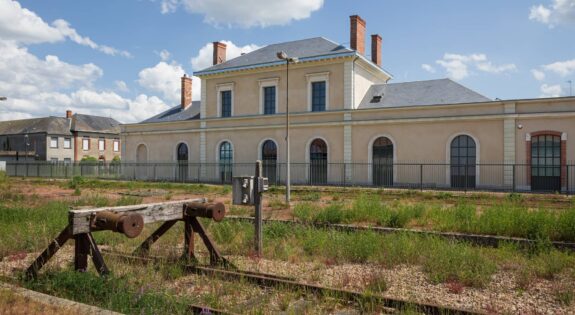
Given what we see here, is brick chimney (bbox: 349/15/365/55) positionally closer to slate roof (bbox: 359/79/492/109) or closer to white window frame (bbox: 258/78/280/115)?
slate roof (bbox: 359/79/492/109)

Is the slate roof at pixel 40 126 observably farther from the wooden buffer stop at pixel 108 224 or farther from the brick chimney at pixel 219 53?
the wooden buffer stop at pixel 108 224

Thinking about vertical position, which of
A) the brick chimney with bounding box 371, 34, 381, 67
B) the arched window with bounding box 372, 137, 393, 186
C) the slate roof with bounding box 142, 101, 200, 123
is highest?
the brick chimney with bounding box 371, 34, 381, 67

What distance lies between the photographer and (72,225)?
548 cm

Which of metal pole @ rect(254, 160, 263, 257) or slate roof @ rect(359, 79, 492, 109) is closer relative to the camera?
metal pole @ rect(254, 160, 263, 257)

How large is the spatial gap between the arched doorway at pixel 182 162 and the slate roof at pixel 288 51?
5.68 m

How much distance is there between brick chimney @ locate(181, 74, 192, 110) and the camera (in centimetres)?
3703

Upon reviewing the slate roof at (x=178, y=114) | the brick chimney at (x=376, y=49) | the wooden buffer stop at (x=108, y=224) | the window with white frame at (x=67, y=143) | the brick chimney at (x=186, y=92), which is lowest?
the wooden buffer stop at (x=108, y=224)

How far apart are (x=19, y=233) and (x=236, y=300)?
574cm

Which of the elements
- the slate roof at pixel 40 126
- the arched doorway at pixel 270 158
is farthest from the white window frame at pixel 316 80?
the slate roof at pixel 40 126

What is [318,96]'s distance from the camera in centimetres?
2873

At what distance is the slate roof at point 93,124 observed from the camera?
188 feet

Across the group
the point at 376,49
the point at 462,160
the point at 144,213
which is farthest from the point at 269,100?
the point at 144,213

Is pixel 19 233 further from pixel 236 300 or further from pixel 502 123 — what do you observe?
pixel 502 123

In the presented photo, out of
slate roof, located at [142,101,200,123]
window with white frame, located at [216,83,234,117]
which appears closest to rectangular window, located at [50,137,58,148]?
slate roof, located at [142,101,200,123]
